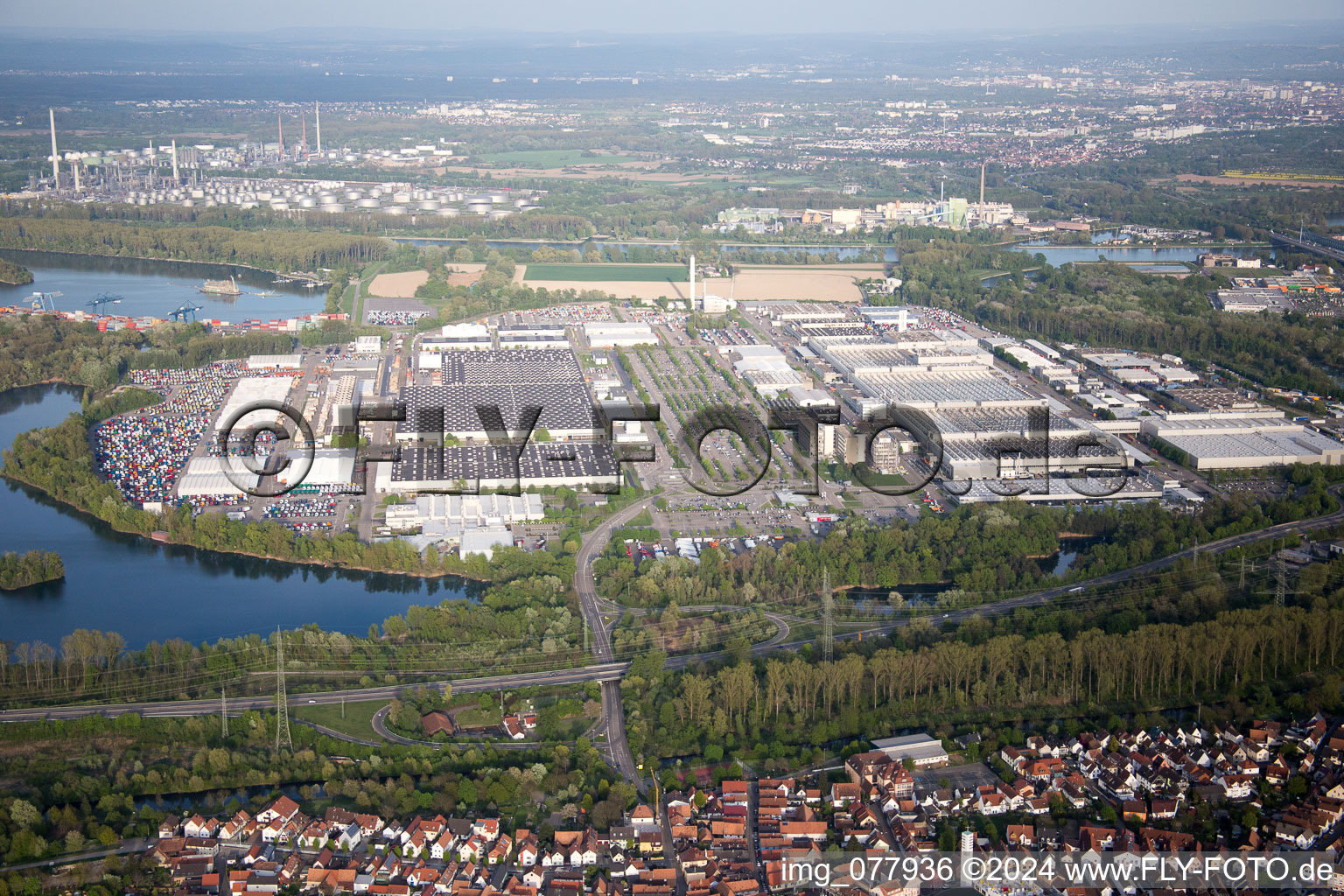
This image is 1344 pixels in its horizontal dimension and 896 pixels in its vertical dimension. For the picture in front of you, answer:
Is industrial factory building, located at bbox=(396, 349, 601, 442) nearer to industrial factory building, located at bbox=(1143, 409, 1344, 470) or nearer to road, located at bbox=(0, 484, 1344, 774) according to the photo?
road, located at bbox=(0, 484, 1344, 774)

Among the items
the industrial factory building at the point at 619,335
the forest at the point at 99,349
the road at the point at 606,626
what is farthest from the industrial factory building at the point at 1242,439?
the forest at the point at 99,349

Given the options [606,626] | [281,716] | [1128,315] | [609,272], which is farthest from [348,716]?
[609,272]

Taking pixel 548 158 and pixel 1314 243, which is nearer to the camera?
pixel 1314 243

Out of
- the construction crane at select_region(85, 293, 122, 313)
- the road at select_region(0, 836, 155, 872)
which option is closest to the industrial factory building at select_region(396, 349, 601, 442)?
the road at select_region(0, 836, 155, 872)

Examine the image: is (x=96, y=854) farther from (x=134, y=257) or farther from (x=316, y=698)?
(x=134, y=257)

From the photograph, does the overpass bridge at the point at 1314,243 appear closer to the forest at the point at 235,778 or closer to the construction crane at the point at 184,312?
the construction crane at the point at 184,312

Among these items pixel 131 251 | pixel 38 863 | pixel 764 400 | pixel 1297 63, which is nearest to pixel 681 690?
pixel 38 863

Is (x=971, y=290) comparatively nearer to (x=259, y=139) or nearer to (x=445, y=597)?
(x=445, y=597)
